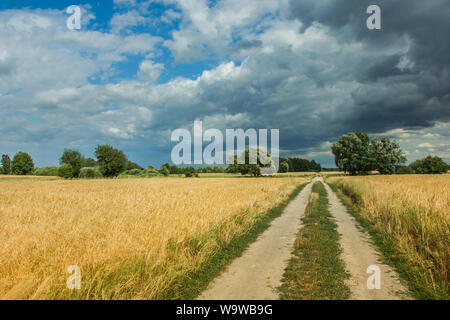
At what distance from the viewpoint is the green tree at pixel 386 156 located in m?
67.4

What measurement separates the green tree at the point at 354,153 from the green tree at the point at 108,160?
6750 cm

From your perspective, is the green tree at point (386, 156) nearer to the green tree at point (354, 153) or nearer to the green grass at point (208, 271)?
the green tree at point (354, 153)

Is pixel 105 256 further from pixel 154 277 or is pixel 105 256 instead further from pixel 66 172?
pixel 66 172

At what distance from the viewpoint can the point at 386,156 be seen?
2672 inches

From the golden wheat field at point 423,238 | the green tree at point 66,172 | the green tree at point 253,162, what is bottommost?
the golden wheat field at point 423,238

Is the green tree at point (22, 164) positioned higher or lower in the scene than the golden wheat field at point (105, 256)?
higher

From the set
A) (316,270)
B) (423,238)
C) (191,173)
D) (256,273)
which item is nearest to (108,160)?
(191,173)

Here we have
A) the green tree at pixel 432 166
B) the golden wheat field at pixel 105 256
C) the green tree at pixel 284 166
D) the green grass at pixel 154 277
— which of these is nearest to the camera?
the golden wheat field at pixel 105 256

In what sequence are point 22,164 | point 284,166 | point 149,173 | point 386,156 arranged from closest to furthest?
1. point 386,156
2. point 149,173
3. point 22,164
4. point 284,166

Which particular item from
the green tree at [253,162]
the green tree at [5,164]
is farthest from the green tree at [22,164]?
the green tree at [253,162]

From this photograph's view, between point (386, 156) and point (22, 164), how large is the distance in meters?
142

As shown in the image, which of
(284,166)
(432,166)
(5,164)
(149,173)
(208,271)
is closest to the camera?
(208,271)
